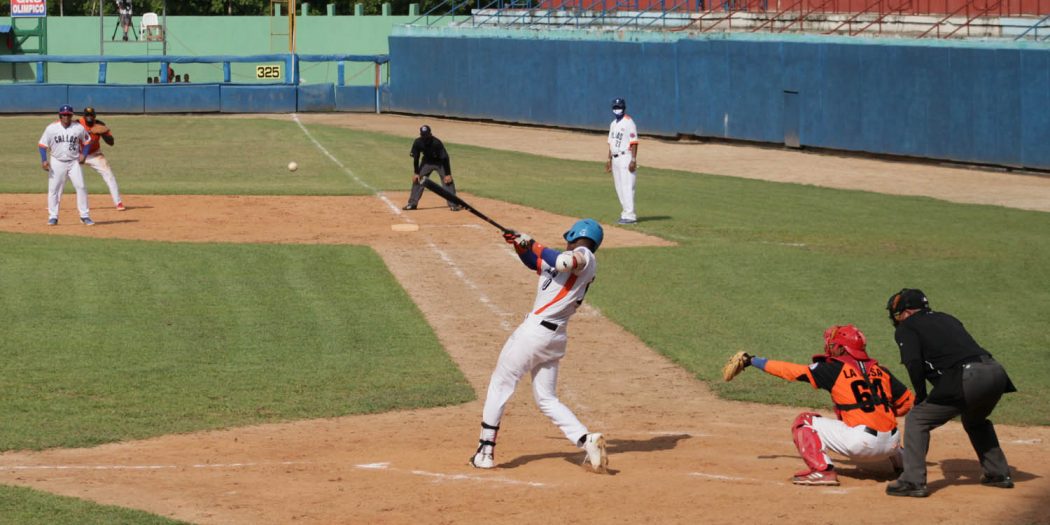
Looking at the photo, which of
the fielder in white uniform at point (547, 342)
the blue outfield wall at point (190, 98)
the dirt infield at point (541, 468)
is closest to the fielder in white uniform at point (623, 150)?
the dirt infield at point (541, 468)

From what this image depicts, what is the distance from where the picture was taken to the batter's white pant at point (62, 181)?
21875 millimetres

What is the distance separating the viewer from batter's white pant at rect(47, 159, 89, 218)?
21.9 m

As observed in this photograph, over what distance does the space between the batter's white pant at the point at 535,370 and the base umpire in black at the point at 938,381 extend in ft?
7.69

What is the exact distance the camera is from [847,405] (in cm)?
928

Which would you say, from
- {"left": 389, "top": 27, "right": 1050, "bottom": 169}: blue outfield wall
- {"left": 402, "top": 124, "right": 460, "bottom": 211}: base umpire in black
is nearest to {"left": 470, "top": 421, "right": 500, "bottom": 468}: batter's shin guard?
{"left": 402, "top": 124, "right": 460, "bottom": 211}: base umpire in black

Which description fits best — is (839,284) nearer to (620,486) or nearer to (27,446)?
(620,486)

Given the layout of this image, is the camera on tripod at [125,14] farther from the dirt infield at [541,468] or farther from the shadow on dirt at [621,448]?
the shadow on dirt at [621,448]

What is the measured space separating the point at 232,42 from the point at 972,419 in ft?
231

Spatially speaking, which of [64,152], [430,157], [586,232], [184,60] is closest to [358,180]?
[430,157]

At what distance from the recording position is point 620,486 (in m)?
9.12

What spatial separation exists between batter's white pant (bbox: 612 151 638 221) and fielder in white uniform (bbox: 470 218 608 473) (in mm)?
13152

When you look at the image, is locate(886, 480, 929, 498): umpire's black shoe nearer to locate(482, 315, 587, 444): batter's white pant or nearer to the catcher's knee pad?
the catcher's knee pad

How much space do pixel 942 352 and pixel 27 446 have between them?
711 centimetres

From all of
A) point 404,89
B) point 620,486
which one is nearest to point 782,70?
point 404,89
